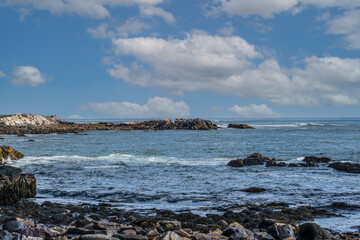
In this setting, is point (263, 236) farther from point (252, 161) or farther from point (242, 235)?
point (252, 161)

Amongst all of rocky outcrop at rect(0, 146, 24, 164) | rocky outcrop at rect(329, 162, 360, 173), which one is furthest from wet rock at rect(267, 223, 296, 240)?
rocky outcrop at rect(0, 146, 24, 164)

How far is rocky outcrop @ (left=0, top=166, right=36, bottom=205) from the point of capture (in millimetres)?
11844

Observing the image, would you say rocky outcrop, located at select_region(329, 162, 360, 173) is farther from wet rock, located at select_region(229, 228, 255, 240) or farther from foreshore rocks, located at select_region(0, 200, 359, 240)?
wet rock, located at select_region(229, 228, 255, 240)

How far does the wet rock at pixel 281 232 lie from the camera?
6.92 metres

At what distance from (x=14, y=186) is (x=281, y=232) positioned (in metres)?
10.2

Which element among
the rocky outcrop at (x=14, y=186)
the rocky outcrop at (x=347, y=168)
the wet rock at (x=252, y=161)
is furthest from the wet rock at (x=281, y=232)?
the wet rock at (x=252, y=161)

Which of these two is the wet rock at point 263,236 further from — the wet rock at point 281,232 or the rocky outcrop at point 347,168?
the rocky outcrop at point 347,168

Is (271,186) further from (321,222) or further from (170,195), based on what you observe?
(321,222)

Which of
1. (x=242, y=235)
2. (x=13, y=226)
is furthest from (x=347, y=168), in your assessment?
(x=13, y=226)

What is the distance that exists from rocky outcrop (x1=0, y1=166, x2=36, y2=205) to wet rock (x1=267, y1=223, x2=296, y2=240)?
9834mm

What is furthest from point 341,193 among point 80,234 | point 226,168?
point 80,234

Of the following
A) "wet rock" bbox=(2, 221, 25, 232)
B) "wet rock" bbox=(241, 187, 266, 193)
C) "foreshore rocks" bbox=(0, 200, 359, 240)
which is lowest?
"wet rock" bbox=(241, 187, 266, 193)

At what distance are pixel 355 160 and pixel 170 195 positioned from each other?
19.2 m

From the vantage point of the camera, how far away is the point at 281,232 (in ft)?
23.0
